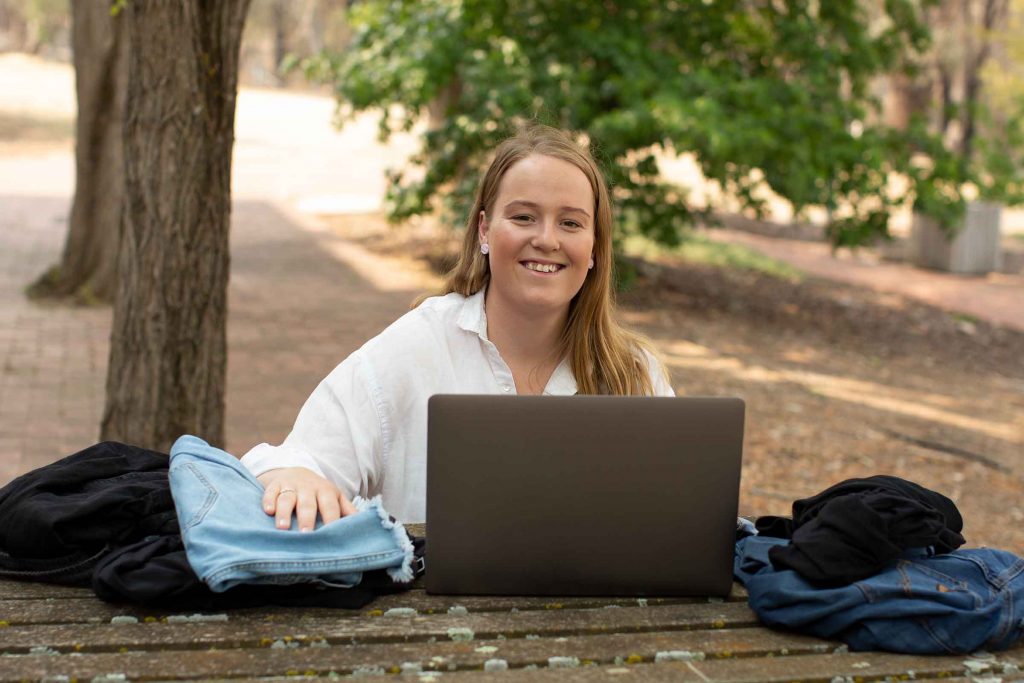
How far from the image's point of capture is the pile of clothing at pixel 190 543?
201cm

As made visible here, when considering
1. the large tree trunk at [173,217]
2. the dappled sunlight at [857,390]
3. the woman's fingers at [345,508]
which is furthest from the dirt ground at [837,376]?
the woman's fingers at [345,508]

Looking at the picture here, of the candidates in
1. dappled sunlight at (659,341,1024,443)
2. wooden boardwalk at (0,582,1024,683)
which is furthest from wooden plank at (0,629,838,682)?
dappled sunlight at (659,341,1024,443)

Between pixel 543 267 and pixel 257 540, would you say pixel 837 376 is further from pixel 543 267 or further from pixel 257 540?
pixel 257 540

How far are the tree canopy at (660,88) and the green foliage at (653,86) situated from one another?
0.05 feet

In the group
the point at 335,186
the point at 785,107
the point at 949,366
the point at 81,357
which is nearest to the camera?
the point at 81,357

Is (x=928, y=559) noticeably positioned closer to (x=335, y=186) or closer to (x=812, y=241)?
(x=812, y=241)

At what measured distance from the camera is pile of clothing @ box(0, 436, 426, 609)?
2010mm

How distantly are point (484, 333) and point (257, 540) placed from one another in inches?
34.3

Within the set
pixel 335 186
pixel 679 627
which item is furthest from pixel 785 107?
pixel 335 186

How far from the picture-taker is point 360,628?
1.98m

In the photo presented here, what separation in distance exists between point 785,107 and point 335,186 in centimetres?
1097

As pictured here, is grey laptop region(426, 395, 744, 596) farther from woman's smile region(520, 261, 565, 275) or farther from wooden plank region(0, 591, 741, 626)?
woman's smile region(520, 261, 565, 275)

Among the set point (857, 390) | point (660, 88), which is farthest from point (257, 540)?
point (660, 88)

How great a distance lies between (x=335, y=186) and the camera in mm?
19922
